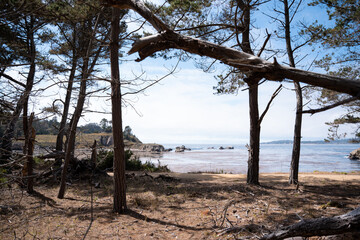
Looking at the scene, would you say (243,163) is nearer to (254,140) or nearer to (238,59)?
(254,140)

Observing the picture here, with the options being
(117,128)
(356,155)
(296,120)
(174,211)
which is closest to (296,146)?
(296,120)

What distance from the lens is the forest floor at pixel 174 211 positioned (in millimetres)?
4488

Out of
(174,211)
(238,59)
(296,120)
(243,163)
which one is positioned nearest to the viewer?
(238,59)

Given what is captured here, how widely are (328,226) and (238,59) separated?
191cm

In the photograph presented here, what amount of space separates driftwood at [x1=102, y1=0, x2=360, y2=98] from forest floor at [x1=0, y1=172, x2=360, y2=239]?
89.2 inches

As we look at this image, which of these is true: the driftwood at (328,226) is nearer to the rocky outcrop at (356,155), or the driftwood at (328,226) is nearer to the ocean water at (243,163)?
the ocean water at (243,163)

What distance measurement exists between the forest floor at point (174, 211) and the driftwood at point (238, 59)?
7.43ft

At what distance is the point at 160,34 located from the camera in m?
2.85

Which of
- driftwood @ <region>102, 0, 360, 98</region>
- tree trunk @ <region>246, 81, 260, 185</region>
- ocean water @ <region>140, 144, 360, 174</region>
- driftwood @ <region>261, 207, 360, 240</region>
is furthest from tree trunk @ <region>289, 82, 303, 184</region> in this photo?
driftwood @ <region>102, 0, 360, 98</region>

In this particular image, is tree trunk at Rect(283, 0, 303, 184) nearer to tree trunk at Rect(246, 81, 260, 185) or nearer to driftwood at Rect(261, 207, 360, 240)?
tree trunk at Rect(246, 81, 260, 185)

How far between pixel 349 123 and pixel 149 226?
1150 cm

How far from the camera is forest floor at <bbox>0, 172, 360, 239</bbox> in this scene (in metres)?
4.49

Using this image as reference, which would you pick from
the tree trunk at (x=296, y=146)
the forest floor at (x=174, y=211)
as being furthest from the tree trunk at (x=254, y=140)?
the tree trunk at (x=296, y=146)

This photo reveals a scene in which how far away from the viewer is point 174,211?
19.3 ft
